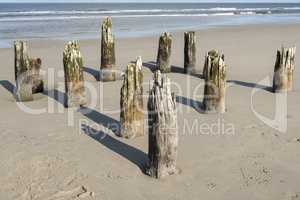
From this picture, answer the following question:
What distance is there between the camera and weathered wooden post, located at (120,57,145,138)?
304 inches

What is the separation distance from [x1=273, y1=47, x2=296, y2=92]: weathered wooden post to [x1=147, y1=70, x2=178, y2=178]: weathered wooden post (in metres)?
5.48

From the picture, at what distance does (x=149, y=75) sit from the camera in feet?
43.9

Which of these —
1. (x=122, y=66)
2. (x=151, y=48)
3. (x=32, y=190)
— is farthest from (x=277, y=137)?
(x=151, y=48)

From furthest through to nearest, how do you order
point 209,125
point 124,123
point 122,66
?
1. point 122,66
2. point 209,125
3. point 124,123

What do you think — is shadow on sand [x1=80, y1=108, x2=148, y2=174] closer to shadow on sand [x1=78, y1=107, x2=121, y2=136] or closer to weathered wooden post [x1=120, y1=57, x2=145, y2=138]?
shadow on sand [x1=78, y1=107, x2=121, y2=136]

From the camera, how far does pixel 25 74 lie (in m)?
10.6

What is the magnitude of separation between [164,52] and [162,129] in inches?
291

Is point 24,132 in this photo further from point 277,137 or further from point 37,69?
point 277,137

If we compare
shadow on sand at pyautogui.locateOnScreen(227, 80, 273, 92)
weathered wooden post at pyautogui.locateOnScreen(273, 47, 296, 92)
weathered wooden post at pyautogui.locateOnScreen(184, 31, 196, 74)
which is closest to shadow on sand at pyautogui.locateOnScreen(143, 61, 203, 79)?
weathered wooden post at pyautogui.locateOnScreen(184, 31, 196, 74)

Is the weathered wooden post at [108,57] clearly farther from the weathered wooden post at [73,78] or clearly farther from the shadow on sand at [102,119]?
the shadow on sand at [102,119]

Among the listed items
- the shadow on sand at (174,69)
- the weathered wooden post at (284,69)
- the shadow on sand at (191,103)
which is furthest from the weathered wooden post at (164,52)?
the weathered wooden post at (284,69)

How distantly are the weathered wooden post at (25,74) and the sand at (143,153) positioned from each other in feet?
1.14

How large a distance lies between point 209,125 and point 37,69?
16.7 feet

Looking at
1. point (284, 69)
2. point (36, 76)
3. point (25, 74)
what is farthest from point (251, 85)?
point (25, 74)
